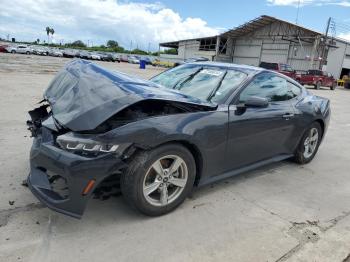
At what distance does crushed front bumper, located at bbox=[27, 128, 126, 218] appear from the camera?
2.66 meters

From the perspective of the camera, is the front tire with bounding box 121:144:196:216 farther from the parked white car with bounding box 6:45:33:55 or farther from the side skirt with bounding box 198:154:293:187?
the parked white car with bounding box 6:45:33:55

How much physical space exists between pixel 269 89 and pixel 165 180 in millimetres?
2112

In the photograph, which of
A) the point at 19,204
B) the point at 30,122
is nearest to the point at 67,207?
the point at 19,204

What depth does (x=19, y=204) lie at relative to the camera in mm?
3232

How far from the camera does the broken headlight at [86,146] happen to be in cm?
272

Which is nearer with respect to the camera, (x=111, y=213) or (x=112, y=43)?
(x=111, y=213)

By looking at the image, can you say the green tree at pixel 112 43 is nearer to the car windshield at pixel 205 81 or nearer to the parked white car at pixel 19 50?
the parked white car at pixel 19 50

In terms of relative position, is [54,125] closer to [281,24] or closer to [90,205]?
[90,205]

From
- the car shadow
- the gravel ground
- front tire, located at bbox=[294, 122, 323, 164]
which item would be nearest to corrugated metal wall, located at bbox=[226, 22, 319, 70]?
front tire, located at bbox=[294, 122, 323, 164]

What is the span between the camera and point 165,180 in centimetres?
316

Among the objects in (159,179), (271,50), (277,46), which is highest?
(277,46)

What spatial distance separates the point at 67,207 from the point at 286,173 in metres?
3.26

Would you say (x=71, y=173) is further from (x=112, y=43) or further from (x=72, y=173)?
(x=112, y=43)

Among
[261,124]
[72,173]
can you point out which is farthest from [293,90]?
[72,173]
